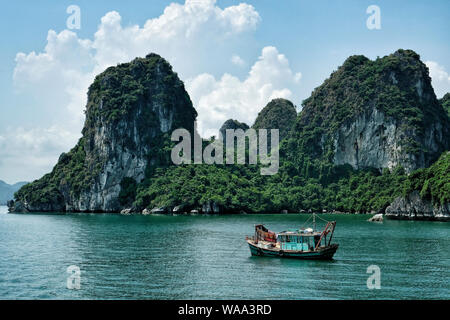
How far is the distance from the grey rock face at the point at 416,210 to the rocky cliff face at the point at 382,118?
3167 centimetres

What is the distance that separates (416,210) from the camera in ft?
219

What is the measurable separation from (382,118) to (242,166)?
36.8 m

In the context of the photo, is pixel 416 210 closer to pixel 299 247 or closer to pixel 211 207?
pixel 211 207

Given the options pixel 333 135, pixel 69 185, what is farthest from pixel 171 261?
pixel 333 135

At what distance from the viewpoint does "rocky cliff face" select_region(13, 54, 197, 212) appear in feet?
333

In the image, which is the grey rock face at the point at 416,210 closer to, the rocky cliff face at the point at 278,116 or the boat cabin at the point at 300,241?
the boat cabin at the point at 300,241

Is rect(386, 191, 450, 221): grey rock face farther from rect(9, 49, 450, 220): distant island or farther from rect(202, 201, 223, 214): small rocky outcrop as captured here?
rect(202, 201, 223, 214): small rocky outcrop

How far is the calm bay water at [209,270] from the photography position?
66.5 feet

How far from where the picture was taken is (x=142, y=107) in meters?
108

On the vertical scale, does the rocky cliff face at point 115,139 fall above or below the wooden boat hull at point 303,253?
above

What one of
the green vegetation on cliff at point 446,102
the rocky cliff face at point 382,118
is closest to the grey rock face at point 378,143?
the rocky cliff face at point 382,118

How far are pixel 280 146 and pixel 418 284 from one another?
10553cm

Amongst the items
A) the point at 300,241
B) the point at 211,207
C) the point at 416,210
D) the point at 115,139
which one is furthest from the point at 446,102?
the point at 300,241
